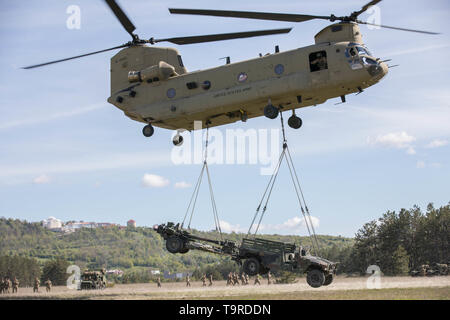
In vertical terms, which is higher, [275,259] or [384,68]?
[384,68]

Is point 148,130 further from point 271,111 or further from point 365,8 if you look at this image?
point 365,8

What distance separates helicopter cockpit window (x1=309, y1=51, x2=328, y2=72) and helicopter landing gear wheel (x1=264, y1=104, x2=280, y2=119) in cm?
216

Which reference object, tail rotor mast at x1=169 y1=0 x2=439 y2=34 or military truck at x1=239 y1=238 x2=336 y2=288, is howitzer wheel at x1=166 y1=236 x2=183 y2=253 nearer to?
military truck at x1=239 y1=238 x2=336 y2=288

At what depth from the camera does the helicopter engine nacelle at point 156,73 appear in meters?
24.6

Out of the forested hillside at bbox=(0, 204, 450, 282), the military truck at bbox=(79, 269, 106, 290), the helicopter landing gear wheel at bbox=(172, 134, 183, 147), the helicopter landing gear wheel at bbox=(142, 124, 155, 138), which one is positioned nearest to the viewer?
the helicopter landing gear wheel at bbox=(142, 124, 155, 138)

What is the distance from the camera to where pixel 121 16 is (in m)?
24.4

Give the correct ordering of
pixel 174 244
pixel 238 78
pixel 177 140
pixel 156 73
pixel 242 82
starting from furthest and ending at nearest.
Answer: pixel 177 140 → pixel 156 73 → pixel 174 244 → pixel 238 78 → pixel 242 82

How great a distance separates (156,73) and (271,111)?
6.01 meters

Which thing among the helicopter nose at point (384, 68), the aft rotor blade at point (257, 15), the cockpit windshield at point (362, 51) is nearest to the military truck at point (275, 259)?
the helicopter nose at point (384, 68)

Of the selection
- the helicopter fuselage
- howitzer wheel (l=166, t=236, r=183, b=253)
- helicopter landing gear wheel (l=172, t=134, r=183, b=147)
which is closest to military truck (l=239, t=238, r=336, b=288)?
howitzer wheel (l=166, t=236, r=183, b=253)

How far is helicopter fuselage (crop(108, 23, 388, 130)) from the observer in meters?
21.0

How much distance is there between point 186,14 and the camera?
846 inches

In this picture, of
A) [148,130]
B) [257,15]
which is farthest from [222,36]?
[148,130]
